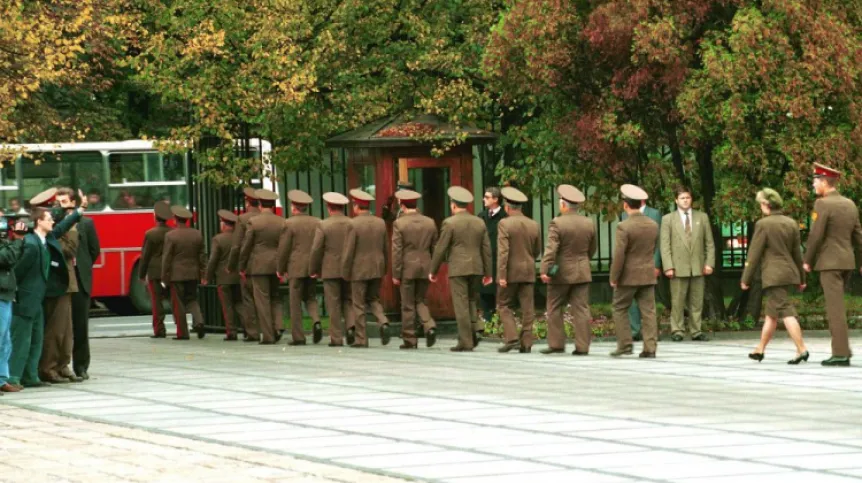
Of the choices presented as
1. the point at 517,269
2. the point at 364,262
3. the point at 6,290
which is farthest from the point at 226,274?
the point at 6,290

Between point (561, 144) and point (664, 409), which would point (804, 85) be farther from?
point (664, 409)

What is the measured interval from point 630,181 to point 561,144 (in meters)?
1.11

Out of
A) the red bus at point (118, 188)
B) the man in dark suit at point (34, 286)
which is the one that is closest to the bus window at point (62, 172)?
the red bus at point (118, 188)

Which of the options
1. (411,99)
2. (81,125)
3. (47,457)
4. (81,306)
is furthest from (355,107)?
(47,457)

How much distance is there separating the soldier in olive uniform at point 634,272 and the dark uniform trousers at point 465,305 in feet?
6.14

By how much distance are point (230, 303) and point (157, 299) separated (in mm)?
1487

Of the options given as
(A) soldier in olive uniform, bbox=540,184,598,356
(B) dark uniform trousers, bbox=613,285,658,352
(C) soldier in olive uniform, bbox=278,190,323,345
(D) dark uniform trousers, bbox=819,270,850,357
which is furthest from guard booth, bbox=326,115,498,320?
(D) dark uniform trousers, bbox=819,270,850,357

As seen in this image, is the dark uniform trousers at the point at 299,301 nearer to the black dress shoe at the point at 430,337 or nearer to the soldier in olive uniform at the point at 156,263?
the black dress shoe at the point at 430,337

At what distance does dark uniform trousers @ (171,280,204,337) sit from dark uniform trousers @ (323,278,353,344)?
3124 millimetres

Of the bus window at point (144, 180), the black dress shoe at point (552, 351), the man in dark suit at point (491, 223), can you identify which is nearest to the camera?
the black dress shoe at point (552, 351)

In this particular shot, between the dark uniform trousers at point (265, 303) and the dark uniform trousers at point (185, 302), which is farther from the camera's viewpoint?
the dark uniform trousers at point (185, 302)

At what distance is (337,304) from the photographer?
20.6 meters

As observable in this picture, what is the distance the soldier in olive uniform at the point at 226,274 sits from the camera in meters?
22.5

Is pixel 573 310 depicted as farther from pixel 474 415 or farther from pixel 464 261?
pixel 474 415
